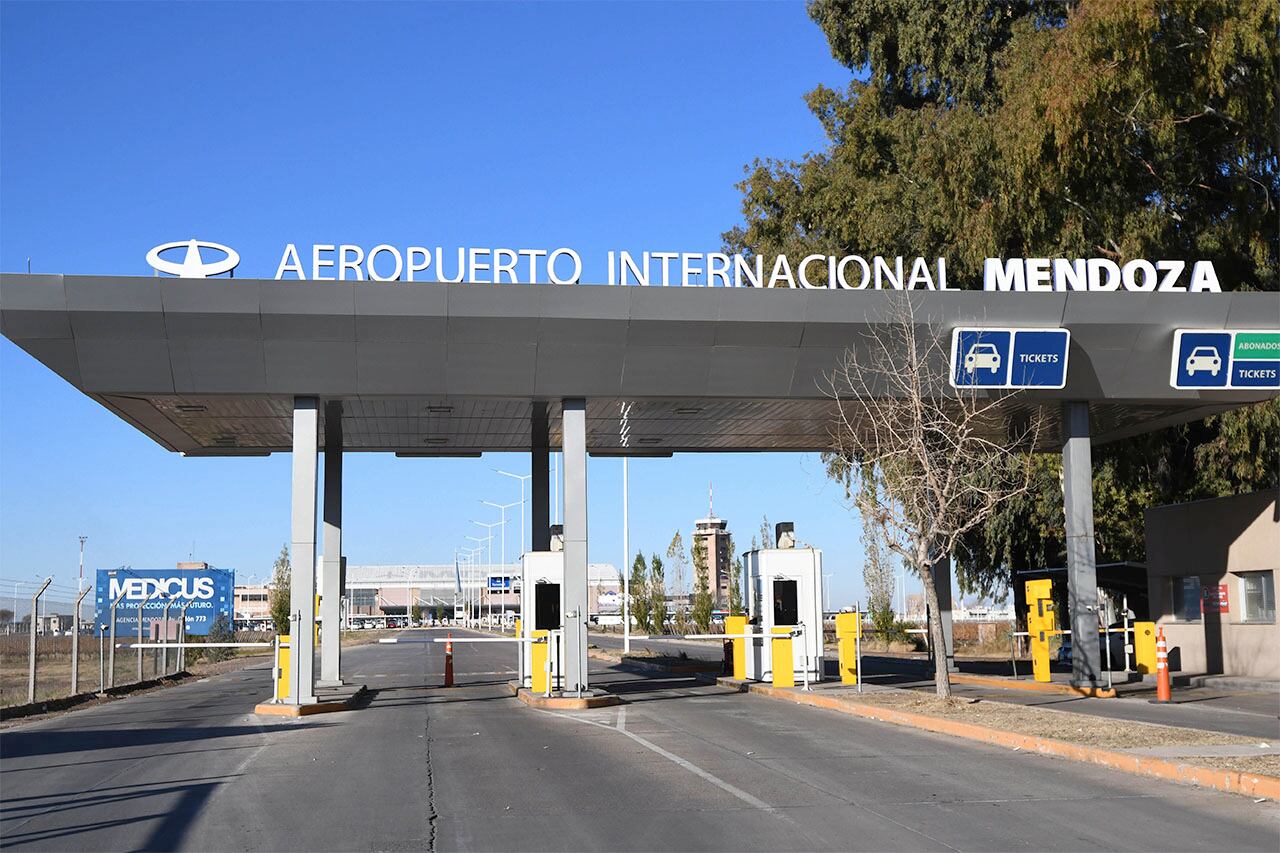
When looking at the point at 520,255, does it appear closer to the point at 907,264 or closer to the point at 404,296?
the point at 404,296

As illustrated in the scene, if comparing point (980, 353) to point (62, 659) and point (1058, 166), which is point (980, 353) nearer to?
point (1058, 166)

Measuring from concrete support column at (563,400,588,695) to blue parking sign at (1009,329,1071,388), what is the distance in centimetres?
852

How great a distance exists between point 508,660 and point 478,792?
3787 centimetres

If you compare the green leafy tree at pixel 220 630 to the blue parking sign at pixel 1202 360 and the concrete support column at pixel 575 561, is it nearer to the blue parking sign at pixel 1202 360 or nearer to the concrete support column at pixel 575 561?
the concrete support column at pixel 575 561

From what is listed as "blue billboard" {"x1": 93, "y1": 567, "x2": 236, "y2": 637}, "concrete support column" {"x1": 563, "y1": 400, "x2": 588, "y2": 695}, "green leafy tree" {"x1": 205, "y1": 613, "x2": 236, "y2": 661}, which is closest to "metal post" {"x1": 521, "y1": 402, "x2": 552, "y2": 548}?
"concrete support column" {"x1": 563, "y1": 400, "x2": 588, "y2": 695}

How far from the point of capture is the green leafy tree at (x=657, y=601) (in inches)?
3049

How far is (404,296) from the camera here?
75.7ft

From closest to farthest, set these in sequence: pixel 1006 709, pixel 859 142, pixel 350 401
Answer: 1. pixel 1006 709
2. pixel 350 401
3. pixel 859 142

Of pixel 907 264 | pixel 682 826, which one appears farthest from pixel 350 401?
pixel 907 264

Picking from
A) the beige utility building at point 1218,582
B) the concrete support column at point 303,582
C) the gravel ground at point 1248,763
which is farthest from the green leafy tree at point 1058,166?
the concrete support column at point 303,582

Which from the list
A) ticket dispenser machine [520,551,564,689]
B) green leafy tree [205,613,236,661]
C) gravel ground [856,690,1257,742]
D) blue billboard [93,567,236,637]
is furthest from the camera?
green leafy tree [205,613,236,661]

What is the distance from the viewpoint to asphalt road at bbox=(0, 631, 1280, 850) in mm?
10375

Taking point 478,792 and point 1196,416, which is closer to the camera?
point 478,792

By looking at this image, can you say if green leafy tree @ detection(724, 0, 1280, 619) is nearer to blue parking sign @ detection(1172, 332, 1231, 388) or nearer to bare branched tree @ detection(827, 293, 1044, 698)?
blue parking sign @ detection(1172, 332, 1231, 388)
